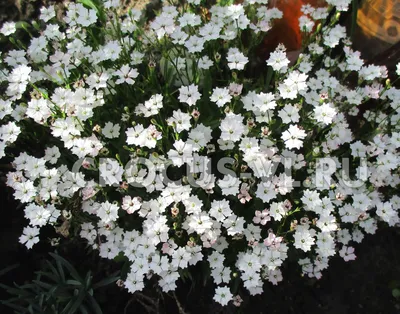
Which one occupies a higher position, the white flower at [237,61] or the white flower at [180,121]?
the white flower at [237,61]

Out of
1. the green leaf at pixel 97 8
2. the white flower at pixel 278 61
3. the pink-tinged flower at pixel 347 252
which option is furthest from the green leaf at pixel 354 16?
the green leaf at pixel 97 8

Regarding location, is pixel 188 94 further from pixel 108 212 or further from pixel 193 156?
pixel 108 212

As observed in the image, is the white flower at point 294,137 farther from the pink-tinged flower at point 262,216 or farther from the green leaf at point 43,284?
the green leaf at point 43,284

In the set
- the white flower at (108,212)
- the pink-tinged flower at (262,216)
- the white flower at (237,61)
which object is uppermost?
the white flower at (237,61)

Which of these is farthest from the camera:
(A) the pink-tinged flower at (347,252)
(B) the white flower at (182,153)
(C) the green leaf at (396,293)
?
(C) the green leaf at (396,293)

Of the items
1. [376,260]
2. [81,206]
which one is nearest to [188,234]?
[81,206]

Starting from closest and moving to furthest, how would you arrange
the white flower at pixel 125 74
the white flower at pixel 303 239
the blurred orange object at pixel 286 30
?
the white flower at pixel 303 239 < the white flower at pixel 125 74 < the blurred orange object at pixel 286 30

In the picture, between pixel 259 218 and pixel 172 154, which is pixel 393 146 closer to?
pixel 259 218

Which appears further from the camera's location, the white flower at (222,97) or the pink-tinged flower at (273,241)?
the white flower at (222,97)
